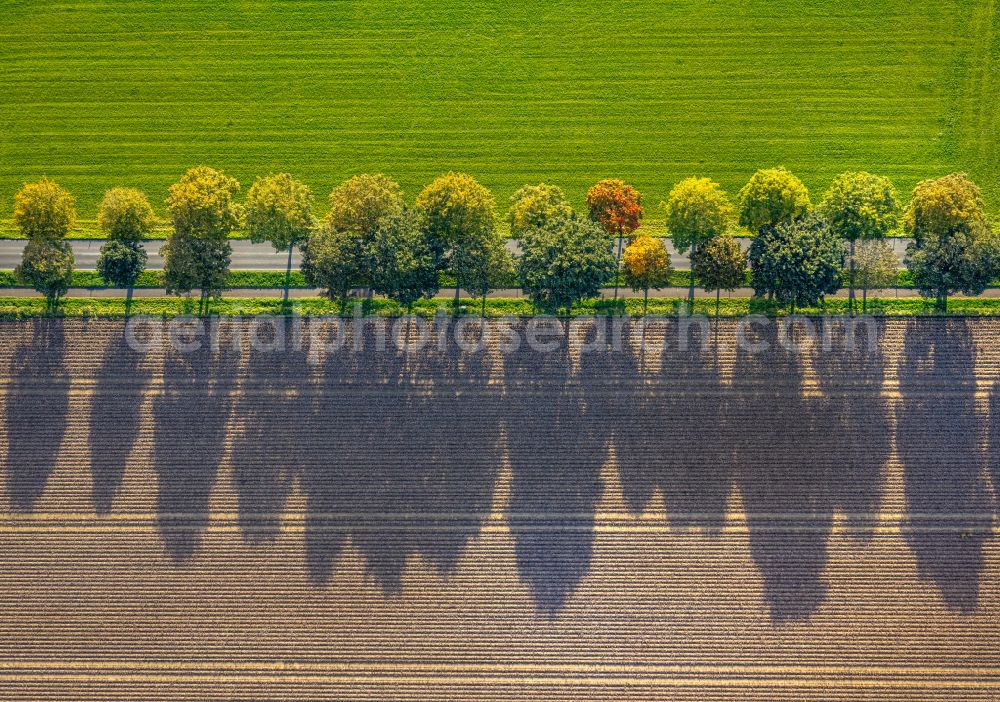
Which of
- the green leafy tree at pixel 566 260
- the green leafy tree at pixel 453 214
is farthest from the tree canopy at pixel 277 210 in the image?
the green leafy tree at pixel 566 260

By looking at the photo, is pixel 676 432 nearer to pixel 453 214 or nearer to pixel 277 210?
pixel 453 214

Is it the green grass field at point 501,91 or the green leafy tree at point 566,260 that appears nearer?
the green leafy tree at point 566,260

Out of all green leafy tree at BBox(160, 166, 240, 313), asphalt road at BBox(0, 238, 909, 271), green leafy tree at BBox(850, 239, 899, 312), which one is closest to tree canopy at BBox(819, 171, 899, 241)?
green leafy tree at BBox(850, 239, 899, 312)

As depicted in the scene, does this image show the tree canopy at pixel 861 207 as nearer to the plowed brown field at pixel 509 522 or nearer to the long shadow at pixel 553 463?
the plowed brown field at pixel 509 522

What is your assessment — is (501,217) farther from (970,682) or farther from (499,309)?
(970,682)

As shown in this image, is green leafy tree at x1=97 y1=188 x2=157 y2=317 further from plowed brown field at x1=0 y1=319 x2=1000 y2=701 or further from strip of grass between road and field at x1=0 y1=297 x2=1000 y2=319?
plowed brown field at x1=0 y1=319 x2=1000 y2=701
